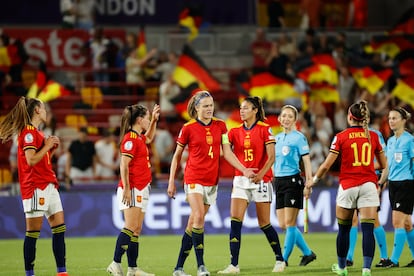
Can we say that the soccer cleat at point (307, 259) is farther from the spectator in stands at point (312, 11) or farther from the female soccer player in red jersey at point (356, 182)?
the spectator in stands at point (312, 11)

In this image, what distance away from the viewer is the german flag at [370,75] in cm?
2438

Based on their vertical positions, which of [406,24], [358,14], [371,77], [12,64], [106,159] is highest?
[358,14]

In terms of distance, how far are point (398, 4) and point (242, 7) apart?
5395 mm

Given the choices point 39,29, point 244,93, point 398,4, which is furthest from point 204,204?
point 398,4

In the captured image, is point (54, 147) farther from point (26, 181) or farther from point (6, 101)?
point (6, 101)

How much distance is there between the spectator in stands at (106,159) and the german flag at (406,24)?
9.52m

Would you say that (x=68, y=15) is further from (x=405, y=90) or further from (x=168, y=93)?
(x=405, y=90)

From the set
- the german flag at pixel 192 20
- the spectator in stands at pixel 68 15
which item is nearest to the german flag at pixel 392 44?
the german flag at pixel 192 20

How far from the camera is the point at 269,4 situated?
27781 mm

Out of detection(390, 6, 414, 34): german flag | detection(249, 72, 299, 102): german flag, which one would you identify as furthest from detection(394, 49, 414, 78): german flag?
detection(249, 72, 299, 102): german flag

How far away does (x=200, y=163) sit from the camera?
12633 mm

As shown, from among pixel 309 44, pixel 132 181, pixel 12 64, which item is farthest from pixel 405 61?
pixel 132 181

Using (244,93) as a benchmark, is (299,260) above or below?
below

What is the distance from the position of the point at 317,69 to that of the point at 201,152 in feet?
39.7
